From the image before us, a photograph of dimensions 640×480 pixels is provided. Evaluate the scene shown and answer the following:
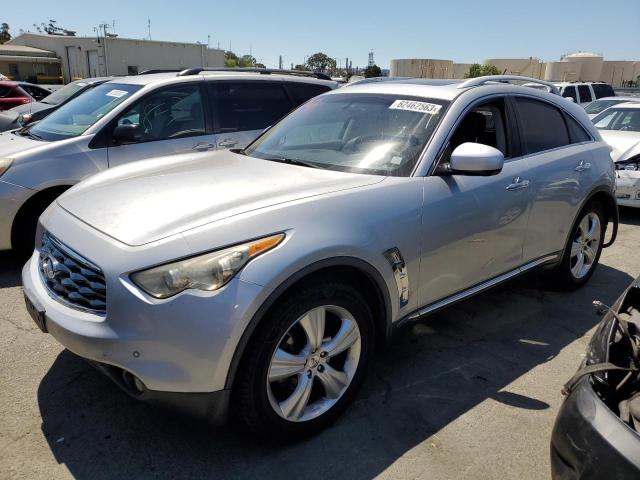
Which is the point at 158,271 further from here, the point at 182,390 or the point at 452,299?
the point at 452,299

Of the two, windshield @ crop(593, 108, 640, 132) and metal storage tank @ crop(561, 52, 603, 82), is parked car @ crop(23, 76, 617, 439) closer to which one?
windshield @ crop(593, 108, 640, 132)

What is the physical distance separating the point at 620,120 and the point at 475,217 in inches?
296

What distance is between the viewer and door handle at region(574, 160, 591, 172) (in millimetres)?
4160

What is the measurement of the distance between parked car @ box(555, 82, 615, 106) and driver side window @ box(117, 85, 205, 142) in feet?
41.1

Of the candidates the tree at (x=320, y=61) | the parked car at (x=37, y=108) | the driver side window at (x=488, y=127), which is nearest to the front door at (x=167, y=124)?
the driver side window at (x=488, y=127)

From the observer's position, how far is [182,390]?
85.4 inches

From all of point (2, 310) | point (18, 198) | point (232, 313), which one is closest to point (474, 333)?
point (232, 313)

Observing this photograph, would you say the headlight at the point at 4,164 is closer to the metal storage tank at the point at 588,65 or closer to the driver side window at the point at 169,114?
the driver side window at the point at 169,114

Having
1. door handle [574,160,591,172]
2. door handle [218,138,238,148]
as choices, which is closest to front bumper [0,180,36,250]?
door handle [218,138,238,148]

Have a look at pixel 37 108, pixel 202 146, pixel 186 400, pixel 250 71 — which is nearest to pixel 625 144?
pixel 250 71

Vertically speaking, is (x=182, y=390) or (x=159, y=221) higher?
(x=159, y=221)

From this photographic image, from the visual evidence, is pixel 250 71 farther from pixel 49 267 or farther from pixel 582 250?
pixel 49 267

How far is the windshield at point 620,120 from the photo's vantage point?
348 inches

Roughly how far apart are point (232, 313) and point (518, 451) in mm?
→ 1602
